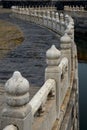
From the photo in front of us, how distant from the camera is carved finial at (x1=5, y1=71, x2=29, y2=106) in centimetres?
512

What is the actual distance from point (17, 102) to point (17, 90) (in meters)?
0.21

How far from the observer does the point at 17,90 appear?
5.12 metres

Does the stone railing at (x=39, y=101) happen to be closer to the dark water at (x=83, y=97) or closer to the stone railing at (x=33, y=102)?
the stone railing at (x=33, y=102)

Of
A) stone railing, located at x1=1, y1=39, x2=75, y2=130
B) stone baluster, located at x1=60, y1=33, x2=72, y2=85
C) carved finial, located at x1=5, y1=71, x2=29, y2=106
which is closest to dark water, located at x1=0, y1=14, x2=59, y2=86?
stone baluster, located at x1=60, y1=33, x2=72, y2=85

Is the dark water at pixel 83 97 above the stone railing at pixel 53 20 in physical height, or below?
below

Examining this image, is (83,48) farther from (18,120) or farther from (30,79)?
(18,120)

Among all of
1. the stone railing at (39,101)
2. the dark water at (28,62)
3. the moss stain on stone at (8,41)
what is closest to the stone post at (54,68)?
the stone railing at (39,101)

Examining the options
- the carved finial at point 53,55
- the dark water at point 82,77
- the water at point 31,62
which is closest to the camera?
the carved finial at point 53,55

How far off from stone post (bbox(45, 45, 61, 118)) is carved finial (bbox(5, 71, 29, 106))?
279 centimetres

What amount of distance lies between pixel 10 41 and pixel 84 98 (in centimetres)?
580

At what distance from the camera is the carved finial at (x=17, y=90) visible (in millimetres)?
5117

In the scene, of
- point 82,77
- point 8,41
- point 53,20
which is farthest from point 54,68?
point 82,77

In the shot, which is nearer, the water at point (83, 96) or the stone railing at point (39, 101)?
the stone railing at point (39, 101)

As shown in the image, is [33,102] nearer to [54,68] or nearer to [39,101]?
[39,101]
